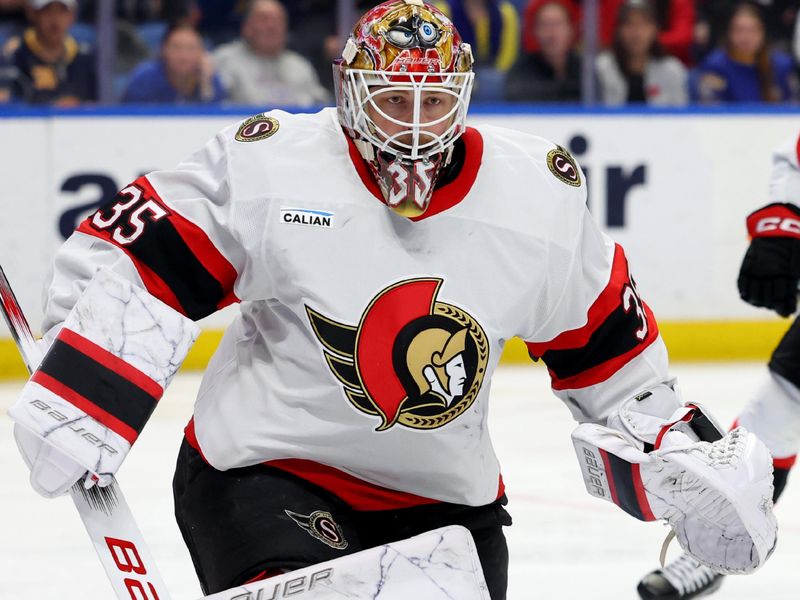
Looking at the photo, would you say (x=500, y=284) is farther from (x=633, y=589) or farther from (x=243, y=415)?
(x=633, y=589)

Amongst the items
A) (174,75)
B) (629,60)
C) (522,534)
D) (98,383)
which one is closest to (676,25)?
(629,60)

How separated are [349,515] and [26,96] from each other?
3.91 metres

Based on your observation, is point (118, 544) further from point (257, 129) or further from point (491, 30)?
point (491, 30)

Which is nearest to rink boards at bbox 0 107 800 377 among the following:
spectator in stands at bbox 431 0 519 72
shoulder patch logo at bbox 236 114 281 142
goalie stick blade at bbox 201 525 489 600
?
spectator in stands at bbox 431 0 519 72

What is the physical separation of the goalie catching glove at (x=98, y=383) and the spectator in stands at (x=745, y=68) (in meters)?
4.96

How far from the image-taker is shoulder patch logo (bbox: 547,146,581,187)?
2146 millimetres

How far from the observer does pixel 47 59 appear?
571 centimetres

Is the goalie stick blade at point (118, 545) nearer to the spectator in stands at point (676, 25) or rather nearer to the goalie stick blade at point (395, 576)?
the goalie stick blade at point (395, 576)

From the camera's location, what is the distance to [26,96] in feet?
18.5

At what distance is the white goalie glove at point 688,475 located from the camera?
2.00 m

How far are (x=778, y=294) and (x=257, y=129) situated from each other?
1.44m

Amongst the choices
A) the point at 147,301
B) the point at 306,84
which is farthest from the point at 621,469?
the point at 306,84

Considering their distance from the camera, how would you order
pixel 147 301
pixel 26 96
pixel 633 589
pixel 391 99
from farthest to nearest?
pixel 26 96 → pixel 633 589 → pixel 391 99 → pixel 147 301

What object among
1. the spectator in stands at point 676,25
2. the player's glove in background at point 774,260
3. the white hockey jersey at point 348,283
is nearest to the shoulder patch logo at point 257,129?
the white hockey jersey at point 348,283
